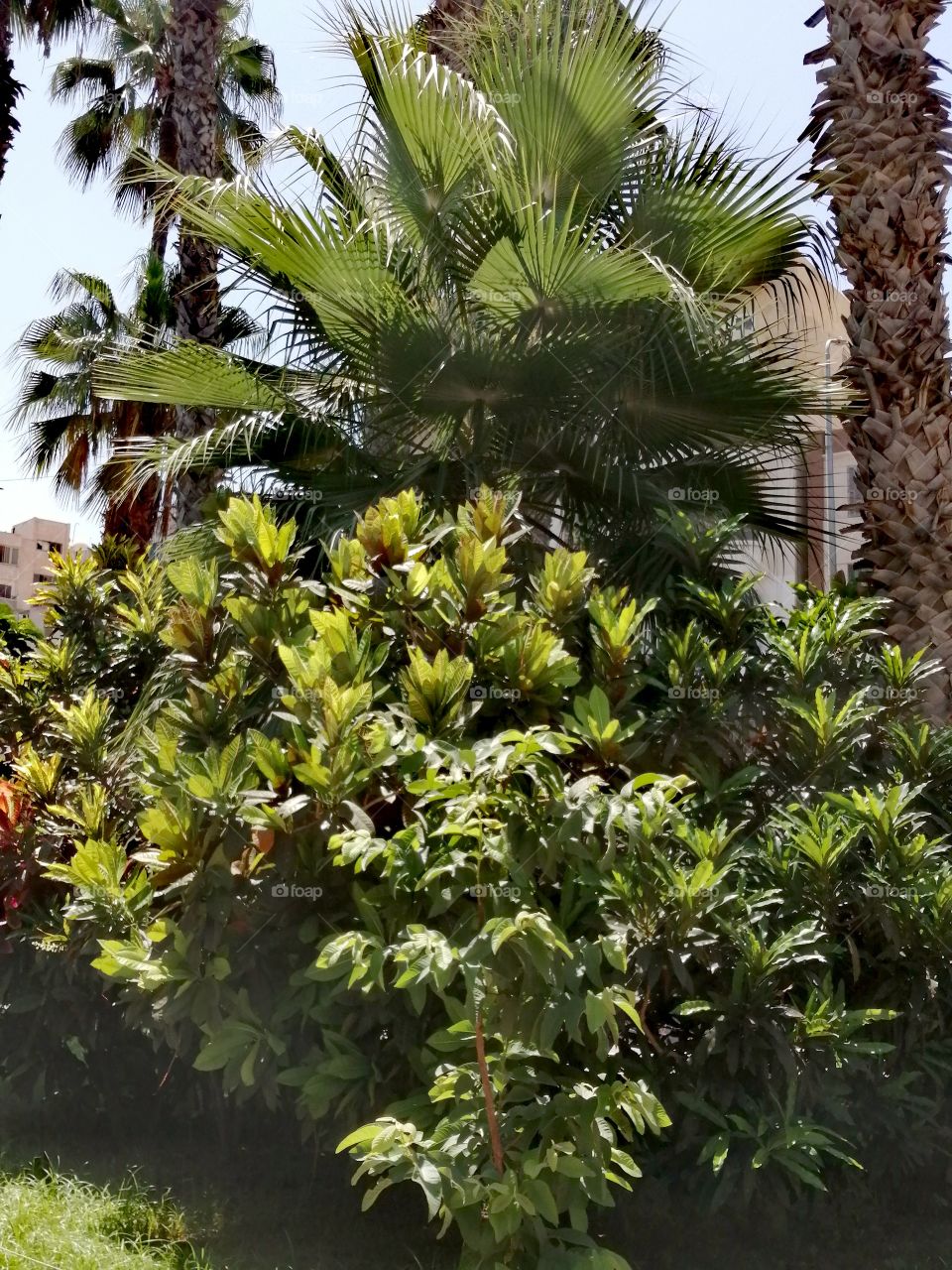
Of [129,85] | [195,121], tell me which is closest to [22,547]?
[129,85]

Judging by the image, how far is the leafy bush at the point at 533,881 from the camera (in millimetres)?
3332

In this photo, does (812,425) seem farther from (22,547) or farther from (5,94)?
(22,547)

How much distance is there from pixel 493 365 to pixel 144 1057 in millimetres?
3233

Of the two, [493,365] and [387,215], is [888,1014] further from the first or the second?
[387,215]

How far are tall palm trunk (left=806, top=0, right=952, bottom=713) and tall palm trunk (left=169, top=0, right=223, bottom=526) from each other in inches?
215

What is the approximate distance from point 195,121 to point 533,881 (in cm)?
895

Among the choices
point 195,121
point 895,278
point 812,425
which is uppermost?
point 195,121

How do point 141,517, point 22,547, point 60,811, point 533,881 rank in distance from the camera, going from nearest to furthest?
point 533,881
point 60,811
point 141,517
point 22,547

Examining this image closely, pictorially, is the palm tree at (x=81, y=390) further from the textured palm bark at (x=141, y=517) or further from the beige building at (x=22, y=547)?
the beige building at (x=22, y=547)

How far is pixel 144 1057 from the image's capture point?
16.5 feet

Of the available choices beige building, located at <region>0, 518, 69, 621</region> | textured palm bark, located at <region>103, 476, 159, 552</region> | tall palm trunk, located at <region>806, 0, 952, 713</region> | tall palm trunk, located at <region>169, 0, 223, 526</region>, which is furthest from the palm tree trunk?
beige building, located at <region>0, 518, 69, 621</region>

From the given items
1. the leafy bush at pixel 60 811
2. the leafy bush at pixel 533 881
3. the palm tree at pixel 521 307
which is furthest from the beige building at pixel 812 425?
the leafy bush at pixel 60 811

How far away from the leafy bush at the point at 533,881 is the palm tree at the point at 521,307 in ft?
3.93

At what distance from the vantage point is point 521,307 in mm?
5531
